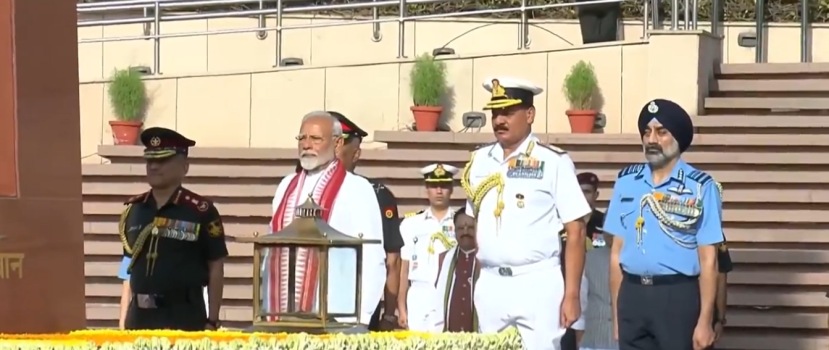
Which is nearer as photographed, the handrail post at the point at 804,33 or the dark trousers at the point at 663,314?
the dark trousers at the point at 663,314

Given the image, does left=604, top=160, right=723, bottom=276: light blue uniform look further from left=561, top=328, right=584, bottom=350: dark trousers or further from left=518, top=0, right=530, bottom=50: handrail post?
left=518, top=0, right=530, bottom=50: handrail post

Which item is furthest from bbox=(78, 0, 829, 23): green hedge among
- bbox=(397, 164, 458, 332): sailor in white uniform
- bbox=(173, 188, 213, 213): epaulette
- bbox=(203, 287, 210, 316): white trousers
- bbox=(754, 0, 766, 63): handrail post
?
bbox=(173, 188, 213, 213): epaulette

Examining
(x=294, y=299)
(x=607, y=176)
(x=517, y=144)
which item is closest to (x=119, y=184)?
(x=607, y=176)

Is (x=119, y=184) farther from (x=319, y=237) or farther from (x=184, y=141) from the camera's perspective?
(x=319, y=237)

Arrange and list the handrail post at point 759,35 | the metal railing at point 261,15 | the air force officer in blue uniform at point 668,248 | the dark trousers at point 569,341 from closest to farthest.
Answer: the air force officer in blue uniform at point 668,248 < the dark trousers at point 569,341 < the metal railing at point 261,15 < the handrail post at point 759,35

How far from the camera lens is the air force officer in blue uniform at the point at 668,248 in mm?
8812

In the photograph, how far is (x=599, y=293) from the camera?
435 inches

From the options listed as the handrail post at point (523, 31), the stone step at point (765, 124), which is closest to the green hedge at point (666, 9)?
the handrail post at point (523, 31)

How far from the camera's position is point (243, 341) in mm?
6027

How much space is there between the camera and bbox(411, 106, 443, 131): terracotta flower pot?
618 inches

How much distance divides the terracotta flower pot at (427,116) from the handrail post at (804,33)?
3554 mm

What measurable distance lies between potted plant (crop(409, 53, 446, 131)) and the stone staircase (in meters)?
0.62

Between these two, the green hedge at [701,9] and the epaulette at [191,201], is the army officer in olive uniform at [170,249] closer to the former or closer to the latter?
the epaulette at [191,201]

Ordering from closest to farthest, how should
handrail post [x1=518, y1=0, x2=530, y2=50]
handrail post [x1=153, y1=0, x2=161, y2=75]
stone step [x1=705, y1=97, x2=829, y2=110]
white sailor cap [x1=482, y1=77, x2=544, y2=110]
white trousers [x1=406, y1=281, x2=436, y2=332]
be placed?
1. white sailor cap [x1=482, y1=77, x2=544, y2=110]
2. white trousers [x1=406, y1=281, x2=436, y2=332]
3. stone step [x1=705, y1=97, x2=829, y2=110]
4. handrail post [x1=518, y1=0, x2=530, y2=50]
5. handrail post [x1=153, y1=0, x2=161, y2=75]
